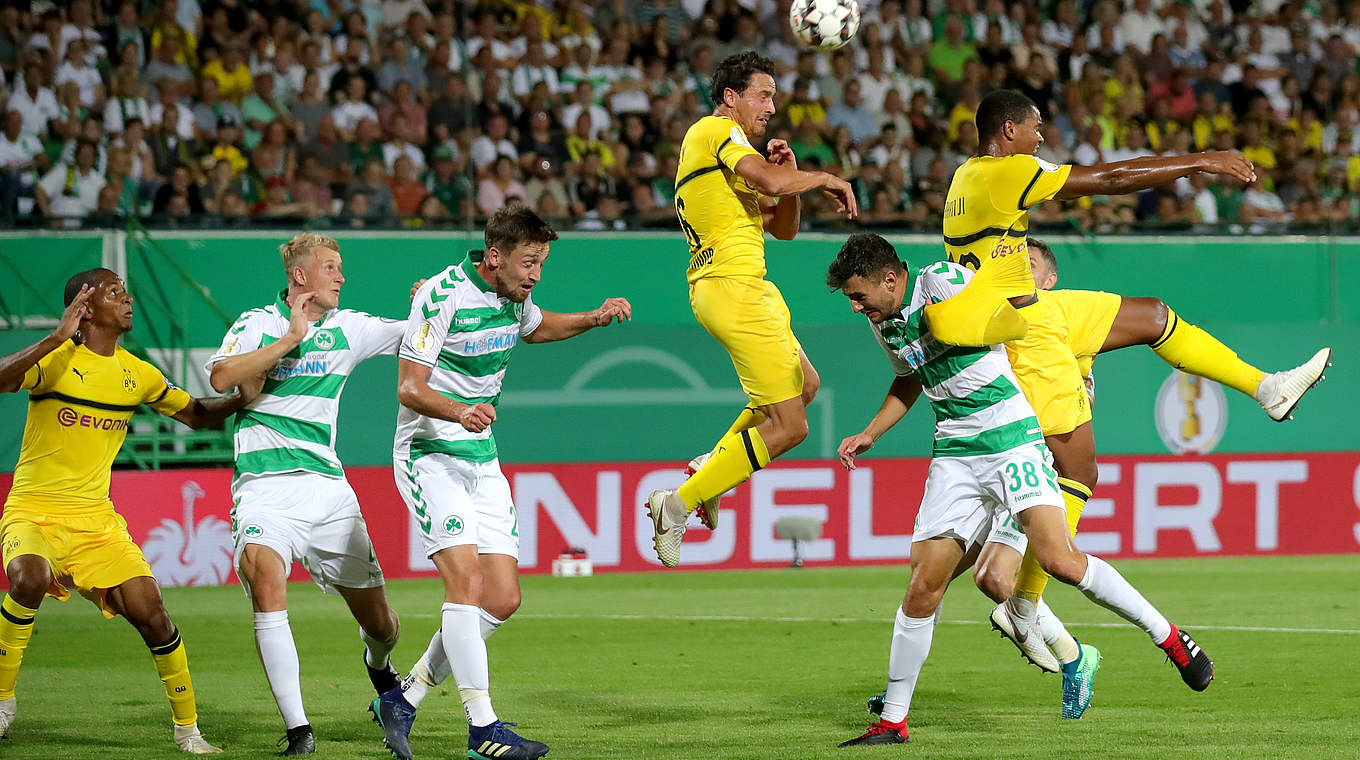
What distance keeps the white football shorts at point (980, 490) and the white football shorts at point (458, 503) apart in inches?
66.9

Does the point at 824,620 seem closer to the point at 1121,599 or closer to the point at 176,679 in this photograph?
the point at 1121,599

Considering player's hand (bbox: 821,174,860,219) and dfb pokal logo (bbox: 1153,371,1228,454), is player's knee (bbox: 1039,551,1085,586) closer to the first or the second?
player's hand (bbox: 821,174,860,219)

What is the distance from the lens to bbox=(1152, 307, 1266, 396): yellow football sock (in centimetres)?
808

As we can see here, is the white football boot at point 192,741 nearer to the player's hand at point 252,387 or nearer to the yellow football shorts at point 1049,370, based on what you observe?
the player's hand at point 252,387

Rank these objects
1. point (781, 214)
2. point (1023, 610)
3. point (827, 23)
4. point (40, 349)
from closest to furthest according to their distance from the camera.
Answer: point (40, 349) → point (1023, 610) → point (781, 214) → point (827, 23)

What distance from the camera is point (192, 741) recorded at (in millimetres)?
6770

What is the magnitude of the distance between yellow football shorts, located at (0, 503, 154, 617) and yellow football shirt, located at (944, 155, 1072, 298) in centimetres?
390

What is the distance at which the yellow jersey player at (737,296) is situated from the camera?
7523mm

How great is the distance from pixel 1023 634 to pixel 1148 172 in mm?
2217

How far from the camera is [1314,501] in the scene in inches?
630

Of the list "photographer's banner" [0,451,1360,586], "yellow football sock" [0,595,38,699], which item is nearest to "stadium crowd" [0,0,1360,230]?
"photographer's banner" [0,451,1360,586]

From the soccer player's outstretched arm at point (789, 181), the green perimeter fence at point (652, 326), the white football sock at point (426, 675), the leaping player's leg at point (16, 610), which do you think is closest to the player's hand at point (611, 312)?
the soccer player's outstretched arm at point (789, 181)

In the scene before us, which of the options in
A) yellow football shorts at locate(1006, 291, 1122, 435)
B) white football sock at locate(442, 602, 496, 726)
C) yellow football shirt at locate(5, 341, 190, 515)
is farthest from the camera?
yellow football shorts at locate(1006, 291, 1122, 435)

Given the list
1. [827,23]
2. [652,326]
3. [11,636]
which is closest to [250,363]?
[11,636]
